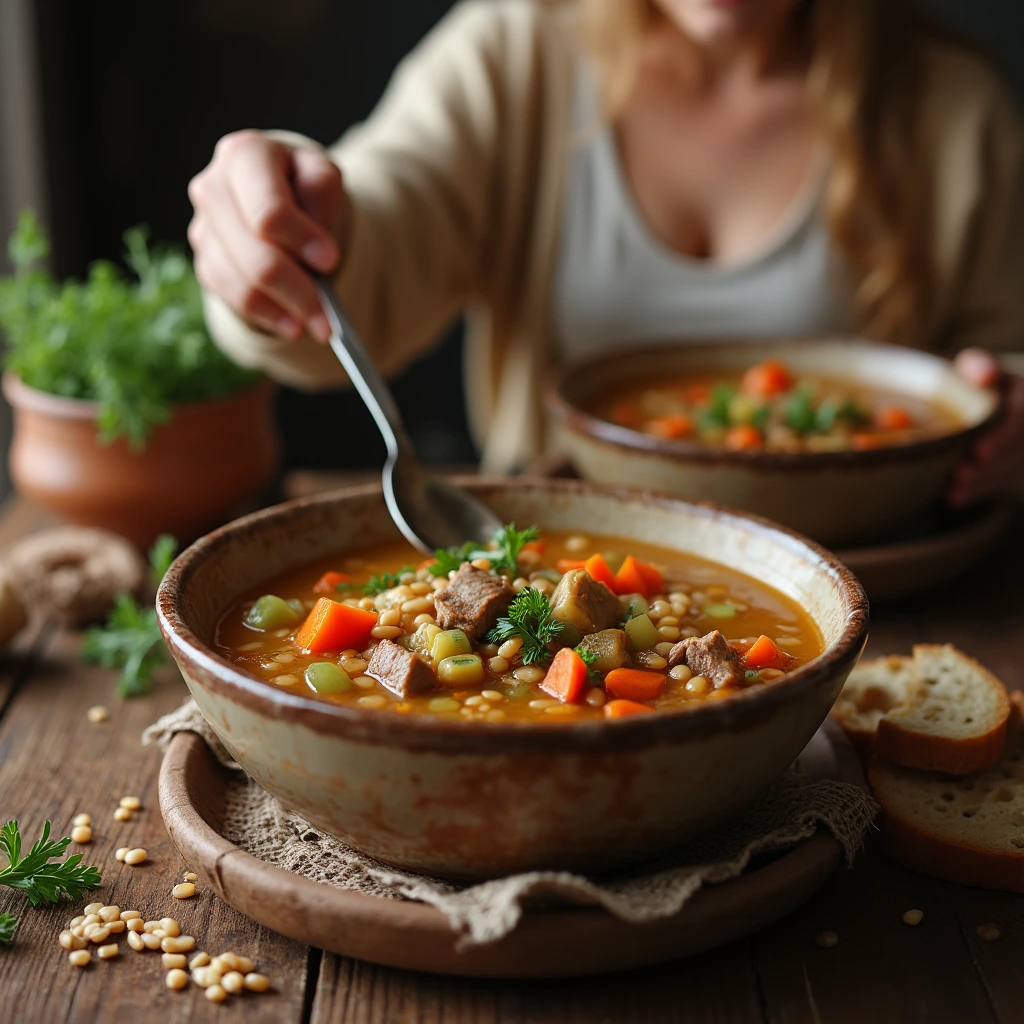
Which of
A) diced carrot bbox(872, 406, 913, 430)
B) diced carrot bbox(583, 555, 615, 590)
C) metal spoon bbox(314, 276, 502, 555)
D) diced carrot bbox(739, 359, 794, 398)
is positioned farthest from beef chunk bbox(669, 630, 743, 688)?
diced carrot bbox(739, 359, 794, 398)

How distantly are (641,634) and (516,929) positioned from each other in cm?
53

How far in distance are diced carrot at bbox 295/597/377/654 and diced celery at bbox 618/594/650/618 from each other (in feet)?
1.33

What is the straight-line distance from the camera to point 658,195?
4133 mm

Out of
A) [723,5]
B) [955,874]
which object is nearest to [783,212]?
[723,5]

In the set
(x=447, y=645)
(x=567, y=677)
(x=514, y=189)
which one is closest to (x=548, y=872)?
(x=567, y=677)

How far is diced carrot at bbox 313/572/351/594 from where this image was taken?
2.11 meters

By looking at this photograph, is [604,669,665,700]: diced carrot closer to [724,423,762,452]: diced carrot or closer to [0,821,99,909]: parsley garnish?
[0,821,99,909]: parsley garnish

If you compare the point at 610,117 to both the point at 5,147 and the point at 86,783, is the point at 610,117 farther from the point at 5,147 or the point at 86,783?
the point at 86,783

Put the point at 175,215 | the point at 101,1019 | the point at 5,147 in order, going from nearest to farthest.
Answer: the point at 101,1019, the point at 5,147, the point at 175,215

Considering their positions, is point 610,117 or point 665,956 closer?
point 665,956

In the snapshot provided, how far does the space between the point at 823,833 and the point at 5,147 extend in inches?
172

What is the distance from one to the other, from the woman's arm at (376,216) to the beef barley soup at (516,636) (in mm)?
670

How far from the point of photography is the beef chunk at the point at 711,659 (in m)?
1.75

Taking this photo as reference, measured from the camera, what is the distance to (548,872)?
59.7 inches
